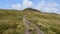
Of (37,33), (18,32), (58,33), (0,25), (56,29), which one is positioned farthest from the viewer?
(0,25)

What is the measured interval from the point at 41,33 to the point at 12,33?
8469 mm

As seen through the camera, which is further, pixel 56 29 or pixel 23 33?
pixel 56 29

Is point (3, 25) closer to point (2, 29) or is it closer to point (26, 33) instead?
point (2, 29)

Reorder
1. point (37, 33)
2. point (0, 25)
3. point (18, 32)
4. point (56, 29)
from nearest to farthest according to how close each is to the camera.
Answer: point (37, 33)
point (18, 32)
point (56, 29)
point (0, 25)

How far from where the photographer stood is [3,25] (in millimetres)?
63656

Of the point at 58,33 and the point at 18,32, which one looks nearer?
the point at 18,32

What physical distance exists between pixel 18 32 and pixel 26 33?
3.42 m

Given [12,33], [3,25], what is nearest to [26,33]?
[12,33]

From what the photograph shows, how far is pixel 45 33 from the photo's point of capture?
149 feet

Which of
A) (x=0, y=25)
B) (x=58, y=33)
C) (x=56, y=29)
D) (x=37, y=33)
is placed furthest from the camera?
(x=0, y=25)

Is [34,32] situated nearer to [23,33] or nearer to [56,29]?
[23,33]

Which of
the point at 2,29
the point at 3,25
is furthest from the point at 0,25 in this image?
the point at 2,29

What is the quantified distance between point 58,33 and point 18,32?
43.9 feet

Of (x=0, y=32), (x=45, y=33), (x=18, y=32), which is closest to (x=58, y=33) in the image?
(x=45, y=33)
